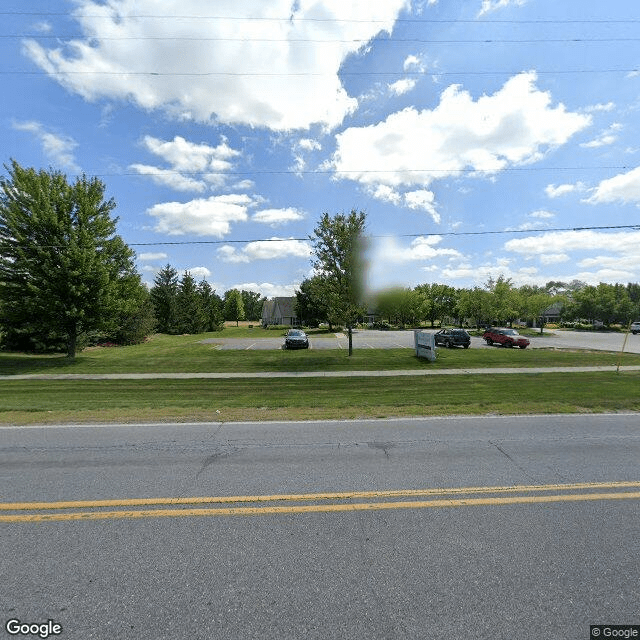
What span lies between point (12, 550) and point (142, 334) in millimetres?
34812

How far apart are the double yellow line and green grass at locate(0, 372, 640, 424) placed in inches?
159

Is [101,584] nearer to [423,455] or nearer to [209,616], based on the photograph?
[209,616]

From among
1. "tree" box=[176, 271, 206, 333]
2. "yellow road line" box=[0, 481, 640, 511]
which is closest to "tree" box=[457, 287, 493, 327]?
"tree" box=[176, 271, 206, 333]

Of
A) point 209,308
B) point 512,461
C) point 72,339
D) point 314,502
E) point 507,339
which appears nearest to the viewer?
point 314,502

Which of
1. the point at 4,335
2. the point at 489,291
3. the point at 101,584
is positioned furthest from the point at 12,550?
the point at 489,291

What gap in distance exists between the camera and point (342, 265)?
782 inches

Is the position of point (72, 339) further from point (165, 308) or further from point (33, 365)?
point (165, 308)

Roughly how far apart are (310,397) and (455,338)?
20776mm

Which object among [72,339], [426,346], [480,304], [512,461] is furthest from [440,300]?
[512,461]

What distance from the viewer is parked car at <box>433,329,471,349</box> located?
2859cm

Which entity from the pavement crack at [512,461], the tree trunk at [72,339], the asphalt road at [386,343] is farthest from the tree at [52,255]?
the pavement crack at [512,461]

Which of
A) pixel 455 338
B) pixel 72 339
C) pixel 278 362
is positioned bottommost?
pixel 278 362

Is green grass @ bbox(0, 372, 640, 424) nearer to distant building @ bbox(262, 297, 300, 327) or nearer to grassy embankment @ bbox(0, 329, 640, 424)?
grassy embankment @ bbox(0, 329, 640, 424)

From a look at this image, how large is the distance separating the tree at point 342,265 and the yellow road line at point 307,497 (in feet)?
50.4
